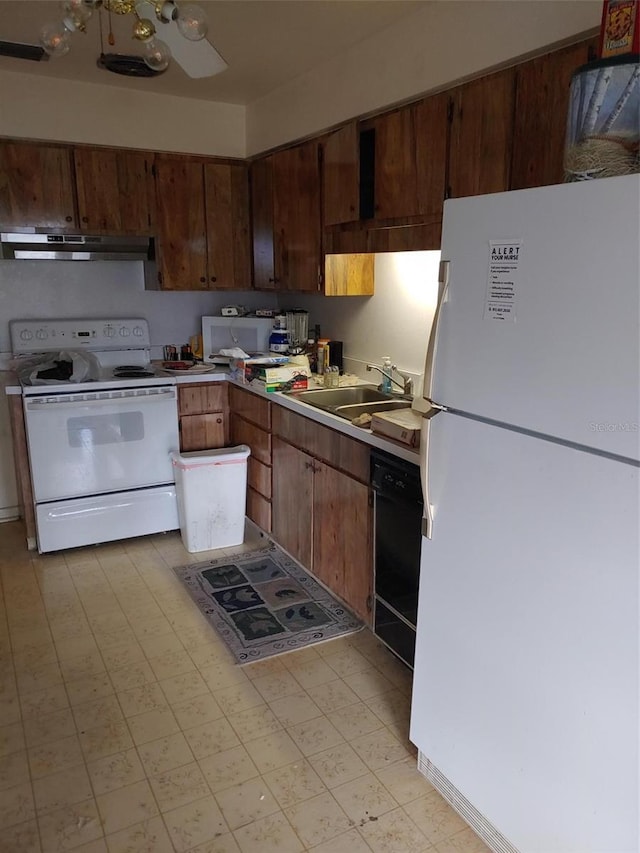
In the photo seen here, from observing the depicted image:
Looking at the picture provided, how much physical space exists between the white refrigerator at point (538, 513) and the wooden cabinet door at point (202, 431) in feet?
7.40

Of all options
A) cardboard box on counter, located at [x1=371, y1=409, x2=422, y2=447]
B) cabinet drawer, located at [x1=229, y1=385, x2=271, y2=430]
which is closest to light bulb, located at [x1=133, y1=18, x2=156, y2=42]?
cardboard box on counter, located at [x1=371, y1=409, x2=422, y2=447]

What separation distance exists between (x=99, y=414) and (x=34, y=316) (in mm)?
909

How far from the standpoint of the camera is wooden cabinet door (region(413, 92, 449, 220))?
2385 millimetres

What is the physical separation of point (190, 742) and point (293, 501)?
1.31m

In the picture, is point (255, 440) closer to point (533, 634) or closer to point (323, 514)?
point (323, 514)

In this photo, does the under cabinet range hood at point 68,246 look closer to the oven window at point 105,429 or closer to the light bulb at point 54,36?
the oven window at point 105,429

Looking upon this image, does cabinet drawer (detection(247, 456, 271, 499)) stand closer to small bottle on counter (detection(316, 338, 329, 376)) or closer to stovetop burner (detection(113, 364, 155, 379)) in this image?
small bottle on counter (detection(316, 338, 329, 376))

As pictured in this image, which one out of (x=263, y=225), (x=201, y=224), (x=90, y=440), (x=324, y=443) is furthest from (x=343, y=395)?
(x=201, y=224)

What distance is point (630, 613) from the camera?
1290 mm

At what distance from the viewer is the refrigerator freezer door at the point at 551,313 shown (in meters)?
1.24

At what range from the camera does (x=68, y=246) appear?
3615 mm

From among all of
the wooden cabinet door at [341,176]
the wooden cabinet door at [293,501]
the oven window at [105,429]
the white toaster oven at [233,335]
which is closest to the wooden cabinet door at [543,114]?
the wooden cabinet door at [341,176]

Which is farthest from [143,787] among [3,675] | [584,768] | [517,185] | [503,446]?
[517,185]

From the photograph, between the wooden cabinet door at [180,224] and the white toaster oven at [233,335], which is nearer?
the wooden cabinet door at [180,224]
